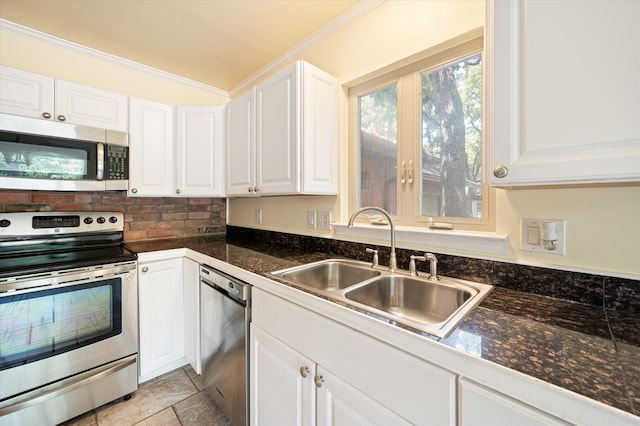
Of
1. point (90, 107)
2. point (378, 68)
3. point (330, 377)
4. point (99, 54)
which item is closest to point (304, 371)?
point (330, 377)

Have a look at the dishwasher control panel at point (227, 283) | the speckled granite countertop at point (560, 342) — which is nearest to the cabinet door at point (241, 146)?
the dishwasher control panel at point (227, 283)

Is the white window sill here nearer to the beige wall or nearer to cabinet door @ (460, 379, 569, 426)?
the beige wall

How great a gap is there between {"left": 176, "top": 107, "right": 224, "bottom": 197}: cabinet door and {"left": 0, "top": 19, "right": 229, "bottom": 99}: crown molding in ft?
1.69

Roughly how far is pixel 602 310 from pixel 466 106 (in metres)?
0.98

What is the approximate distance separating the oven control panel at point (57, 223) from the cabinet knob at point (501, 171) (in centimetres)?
241

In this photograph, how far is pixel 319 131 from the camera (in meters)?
1.67

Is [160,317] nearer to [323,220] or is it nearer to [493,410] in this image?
[323,220]

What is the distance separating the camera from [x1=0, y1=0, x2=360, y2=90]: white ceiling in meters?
1.62

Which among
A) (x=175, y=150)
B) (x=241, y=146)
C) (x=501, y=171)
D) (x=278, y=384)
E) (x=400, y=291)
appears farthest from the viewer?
(x=175, y=150)

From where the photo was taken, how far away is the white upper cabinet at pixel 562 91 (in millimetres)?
661

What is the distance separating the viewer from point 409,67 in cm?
150

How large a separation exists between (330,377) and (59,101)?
230cm

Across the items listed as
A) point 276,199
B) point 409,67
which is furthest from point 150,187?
point 409,67

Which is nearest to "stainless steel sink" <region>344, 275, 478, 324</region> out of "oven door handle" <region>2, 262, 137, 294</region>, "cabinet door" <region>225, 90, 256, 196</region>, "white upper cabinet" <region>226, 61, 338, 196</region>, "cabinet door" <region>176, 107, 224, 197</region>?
"white upper cabinet" <region>226, 61, 338, 196</region>
